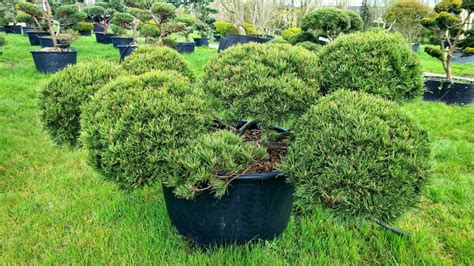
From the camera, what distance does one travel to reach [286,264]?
2.05 m

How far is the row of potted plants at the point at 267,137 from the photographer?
1671mm

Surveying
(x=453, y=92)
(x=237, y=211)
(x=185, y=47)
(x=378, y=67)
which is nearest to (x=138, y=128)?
(x=237, y=211)

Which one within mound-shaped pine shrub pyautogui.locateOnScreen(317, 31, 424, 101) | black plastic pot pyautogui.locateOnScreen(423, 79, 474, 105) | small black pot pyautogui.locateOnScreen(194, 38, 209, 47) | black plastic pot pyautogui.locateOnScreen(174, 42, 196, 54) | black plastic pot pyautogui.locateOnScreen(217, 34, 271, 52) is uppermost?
mound-shaped pine shrub pyautogui.locateOnScreen(317, 31, 424, 101)

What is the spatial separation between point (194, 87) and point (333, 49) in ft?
2.91

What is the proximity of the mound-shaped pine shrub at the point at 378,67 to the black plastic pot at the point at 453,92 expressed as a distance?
4.84 meters

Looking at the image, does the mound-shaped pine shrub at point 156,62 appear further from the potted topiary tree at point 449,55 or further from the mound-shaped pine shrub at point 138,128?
the potted topiary tree at point 449,55

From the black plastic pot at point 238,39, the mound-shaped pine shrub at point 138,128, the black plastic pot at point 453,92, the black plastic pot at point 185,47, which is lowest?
the black plastic pot at point 453,92

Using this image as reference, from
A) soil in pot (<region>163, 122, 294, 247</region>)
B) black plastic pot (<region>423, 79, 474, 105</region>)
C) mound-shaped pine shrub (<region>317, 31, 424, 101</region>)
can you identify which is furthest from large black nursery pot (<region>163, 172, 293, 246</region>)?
black plastic pot (<region>423, 79, 474, 105</region>)

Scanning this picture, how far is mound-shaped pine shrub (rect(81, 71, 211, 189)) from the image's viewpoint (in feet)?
5.98

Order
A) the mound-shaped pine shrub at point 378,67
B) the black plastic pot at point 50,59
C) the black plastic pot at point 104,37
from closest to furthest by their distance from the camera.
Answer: the mound-shaped pine shrub at point 378,67, the black plastic pot at point 50,59, the black plastic pot at point 104,37

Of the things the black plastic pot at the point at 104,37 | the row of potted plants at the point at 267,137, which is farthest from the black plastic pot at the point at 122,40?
the row of potted plants at the point at 267,137

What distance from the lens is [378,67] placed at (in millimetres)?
2064

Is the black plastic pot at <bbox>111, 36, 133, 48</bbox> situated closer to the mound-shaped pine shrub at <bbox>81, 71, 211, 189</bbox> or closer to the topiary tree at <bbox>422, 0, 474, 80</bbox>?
the topiary tree at <bbox>422, 0, 474, 80</bbox>

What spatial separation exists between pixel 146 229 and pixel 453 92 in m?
6.19
